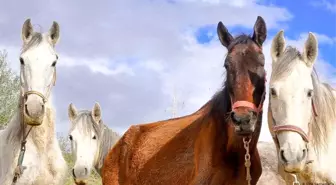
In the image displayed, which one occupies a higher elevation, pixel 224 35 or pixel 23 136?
pixel 224 35

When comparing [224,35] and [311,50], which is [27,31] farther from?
[311,50]

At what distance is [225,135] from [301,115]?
2.48ft

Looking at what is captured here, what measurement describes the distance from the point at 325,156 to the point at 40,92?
3.18 meters

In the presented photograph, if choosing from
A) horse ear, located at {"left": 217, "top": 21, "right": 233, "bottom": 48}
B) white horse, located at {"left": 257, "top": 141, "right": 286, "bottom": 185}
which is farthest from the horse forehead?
white horse, located at {"left": 257, "top": 141, "right": 286, "bottom": 185}

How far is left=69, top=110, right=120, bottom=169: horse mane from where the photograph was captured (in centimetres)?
997

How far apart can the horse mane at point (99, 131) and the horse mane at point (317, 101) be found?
523cm

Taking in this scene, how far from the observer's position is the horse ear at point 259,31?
213 inches

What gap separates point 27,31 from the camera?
271 inches

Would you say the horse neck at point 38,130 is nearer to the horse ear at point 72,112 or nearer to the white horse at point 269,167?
the white horse at point 269,167

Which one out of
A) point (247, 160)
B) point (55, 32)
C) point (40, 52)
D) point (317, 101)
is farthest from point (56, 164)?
point (317, 101)

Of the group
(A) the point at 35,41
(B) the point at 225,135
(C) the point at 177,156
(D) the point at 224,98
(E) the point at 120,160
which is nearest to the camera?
(B) the point at 225,135

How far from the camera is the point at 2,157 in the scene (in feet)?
21.3

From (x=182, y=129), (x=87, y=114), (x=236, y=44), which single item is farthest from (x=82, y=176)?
(x=236, y=44)

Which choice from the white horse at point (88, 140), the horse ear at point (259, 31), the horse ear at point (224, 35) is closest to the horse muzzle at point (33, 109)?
the horse ear at point (224, 35)
